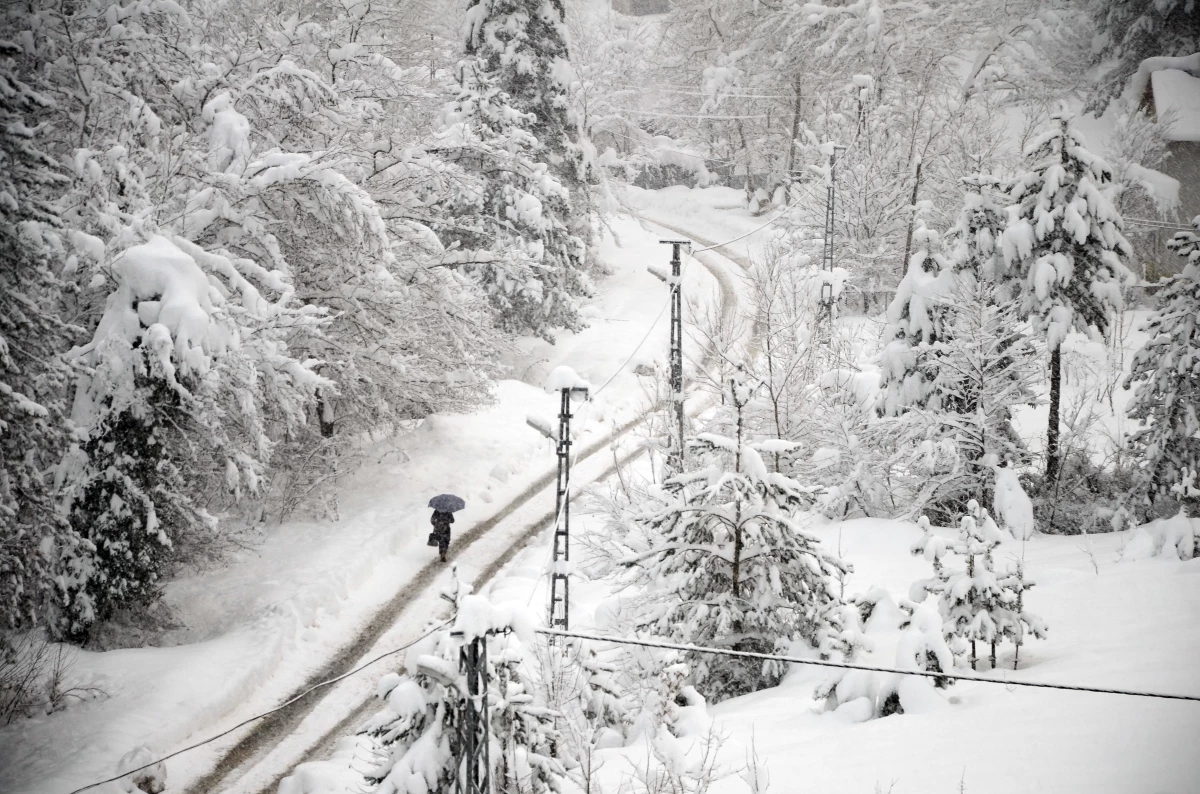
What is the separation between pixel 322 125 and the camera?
56.2 feet

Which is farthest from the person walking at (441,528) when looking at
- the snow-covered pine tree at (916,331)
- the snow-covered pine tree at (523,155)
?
the snow-covered pine tree at (523,155)

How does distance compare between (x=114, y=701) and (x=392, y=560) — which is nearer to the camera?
(x=114, y=701)

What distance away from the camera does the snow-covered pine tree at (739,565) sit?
9633 mm

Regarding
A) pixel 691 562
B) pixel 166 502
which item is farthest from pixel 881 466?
pixel 166 502

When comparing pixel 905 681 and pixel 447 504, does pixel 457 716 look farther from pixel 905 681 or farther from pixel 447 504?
pixel 447 504

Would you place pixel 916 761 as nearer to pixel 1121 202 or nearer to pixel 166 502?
pixel 166 502

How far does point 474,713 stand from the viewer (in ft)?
18.9

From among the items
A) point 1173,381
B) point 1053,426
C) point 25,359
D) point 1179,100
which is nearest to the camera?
point 25,359

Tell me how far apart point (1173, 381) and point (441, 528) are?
13.3 metres

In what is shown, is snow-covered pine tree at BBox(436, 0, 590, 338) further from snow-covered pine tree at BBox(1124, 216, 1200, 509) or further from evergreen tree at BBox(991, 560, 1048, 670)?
evergreen tree at BBox(991, 560, 1048, 670)

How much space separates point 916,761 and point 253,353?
10290mm

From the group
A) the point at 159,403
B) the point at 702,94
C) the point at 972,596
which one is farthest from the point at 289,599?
the point at 702,94

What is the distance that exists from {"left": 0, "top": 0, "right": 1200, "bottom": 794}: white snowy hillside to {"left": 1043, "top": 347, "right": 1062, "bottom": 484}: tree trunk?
0.13m

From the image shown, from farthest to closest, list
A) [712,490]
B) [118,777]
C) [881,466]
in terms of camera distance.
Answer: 1. [881,466]
2. [712,490]
3. [118,777]
